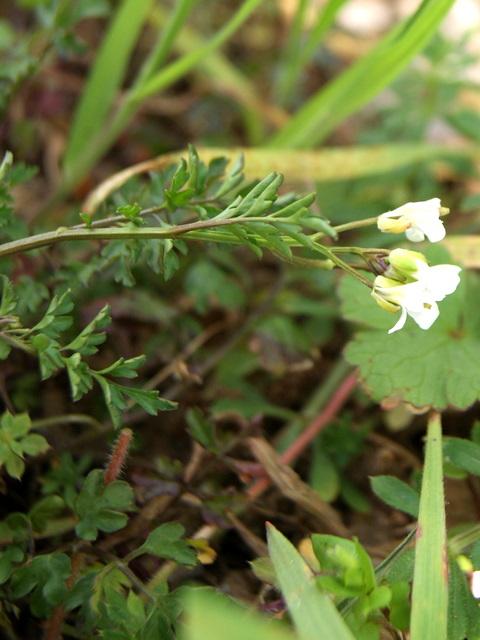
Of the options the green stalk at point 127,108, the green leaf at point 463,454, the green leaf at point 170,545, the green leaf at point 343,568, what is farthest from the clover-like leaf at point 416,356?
the green stalk at point 127,108

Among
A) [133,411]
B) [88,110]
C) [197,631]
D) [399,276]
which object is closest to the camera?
[197,631]

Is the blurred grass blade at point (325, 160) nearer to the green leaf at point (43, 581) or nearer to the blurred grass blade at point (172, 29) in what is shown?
the blurred grass blade at point (172, 29)

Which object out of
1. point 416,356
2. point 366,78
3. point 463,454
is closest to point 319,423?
point 416,356

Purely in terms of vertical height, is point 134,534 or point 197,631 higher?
point 197,631

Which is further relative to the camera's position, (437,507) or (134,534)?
(134,534)

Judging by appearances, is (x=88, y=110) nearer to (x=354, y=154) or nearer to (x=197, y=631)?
(x=354, y=154)

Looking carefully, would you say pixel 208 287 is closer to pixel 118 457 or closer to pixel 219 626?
pixel 118 457

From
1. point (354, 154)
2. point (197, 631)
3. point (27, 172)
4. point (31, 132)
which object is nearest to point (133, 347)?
point (27, 172)
